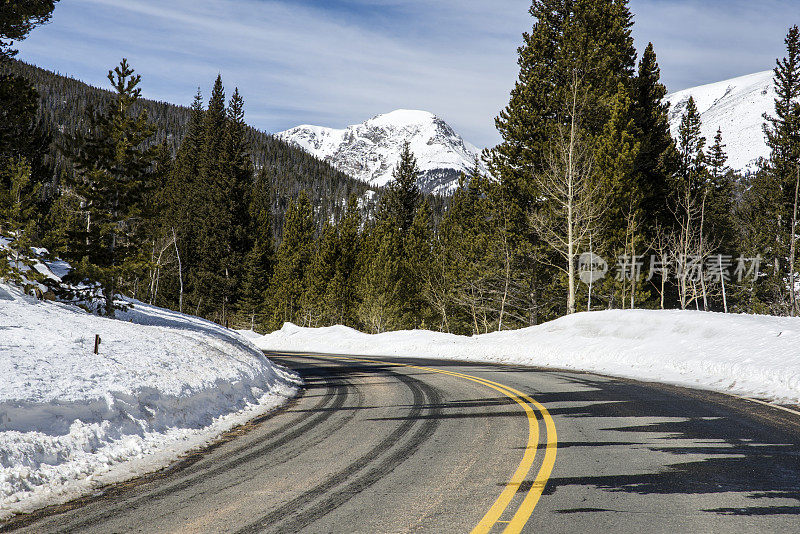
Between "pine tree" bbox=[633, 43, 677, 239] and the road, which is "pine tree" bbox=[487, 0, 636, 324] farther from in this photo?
the road

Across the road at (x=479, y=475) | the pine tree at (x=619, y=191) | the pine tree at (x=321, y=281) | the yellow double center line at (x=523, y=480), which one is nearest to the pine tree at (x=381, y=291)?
the pine tree at (x=321, y=281)

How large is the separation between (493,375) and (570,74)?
2174 cm

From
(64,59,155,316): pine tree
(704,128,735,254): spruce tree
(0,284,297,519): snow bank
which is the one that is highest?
(704,128,735,254): spruce tree

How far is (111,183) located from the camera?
52.7ft

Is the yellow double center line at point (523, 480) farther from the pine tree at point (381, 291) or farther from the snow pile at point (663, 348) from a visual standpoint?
the pine tree at point (381, 291)

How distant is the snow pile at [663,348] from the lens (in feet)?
38.2

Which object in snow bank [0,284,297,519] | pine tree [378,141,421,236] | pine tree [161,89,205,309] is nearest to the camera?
snow bank [0,284,297,519]

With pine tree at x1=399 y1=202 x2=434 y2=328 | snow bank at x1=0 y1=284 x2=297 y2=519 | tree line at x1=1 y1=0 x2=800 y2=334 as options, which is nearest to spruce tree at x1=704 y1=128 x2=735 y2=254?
tree line at x1=1 y1=0 x2=800 y2=334

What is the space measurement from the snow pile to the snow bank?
1003 centimetres

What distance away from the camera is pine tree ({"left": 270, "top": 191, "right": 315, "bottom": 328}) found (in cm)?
5562

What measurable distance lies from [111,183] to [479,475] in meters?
15.5

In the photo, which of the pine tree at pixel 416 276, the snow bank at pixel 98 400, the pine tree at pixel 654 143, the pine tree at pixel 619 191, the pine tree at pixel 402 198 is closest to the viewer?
the snow bank at pixel 98 400

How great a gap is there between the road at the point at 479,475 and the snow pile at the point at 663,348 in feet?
11.5

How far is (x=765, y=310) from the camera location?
44031 millimetres
